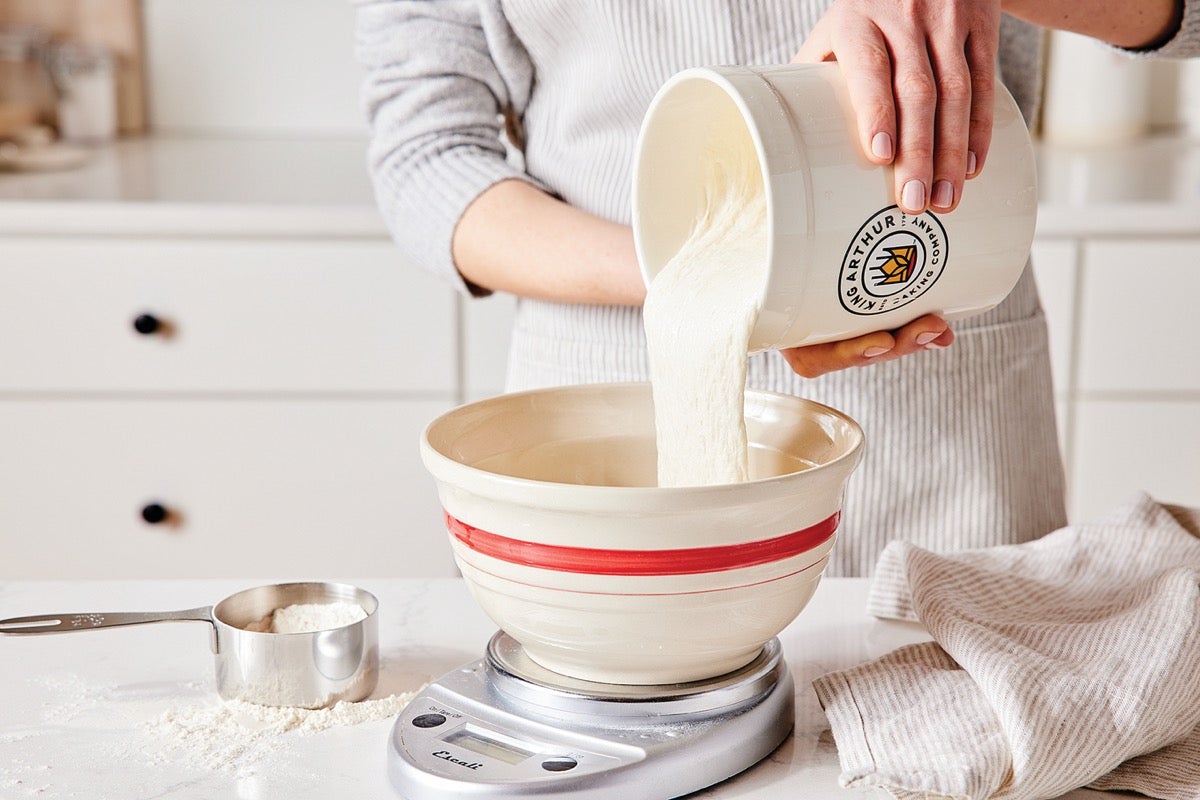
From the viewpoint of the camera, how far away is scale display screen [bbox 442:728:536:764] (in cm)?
62

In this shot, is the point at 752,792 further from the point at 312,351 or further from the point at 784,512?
the point at 312,351

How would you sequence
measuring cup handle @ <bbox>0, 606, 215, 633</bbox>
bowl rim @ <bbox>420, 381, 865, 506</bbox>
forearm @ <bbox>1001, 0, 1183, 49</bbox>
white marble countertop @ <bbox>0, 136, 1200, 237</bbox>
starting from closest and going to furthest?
bowl rim @ <bbox>420, 381, 865, 506</bbox>, measuring cup handle @ <bbox>0, 606, 215, 633</bbox>, forearm @ <bbox>1001, 0, 1183, 49</bbox>, white marble countertop @ <bbox>0, 136, 1200, 237</bbox>

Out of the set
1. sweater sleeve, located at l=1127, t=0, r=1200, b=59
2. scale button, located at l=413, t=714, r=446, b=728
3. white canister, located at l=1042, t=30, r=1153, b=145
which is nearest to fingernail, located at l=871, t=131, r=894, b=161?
scale button, located at l=413, t=714, r=446, b=728

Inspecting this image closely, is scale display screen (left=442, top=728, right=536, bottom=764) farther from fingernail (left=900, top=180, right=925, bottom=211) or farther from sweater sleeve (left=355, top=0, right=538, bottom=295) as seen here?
sweater sleeve (left=355, top=0, right=538, bottom=295)

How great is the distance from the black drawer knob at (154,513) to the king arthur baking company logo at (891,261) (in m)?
1.43

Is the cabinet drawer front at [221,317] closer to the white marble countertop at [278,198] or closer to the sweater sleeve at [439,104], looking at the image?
the white marble countertop at [278,198]

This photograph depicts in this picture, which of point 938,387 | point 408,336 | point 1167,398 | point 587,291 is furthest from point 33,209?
point 1167,398

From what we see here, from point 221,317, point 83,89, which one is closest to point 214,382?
point 221,317

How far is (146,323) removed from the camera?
1.83m

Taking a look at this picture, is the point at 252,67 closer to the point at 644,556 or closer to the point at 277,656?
the point at 277,656

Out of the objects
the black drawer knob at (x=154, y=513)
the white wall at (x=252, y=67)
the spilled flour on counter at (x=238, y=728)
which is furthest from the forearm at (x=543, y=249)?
the white wall at (x=252, y=67)

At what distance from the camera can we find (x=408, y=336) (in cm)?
186

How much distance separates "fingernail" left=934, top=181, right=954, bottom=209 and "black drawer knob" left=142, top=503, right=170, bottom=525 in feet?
4.86

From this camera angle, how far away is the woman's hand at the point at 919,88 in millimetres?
661
